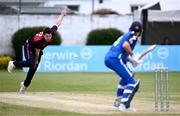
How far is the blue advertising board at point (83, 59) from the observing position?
3816cm

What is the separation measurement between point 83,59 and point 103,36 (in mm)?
7867

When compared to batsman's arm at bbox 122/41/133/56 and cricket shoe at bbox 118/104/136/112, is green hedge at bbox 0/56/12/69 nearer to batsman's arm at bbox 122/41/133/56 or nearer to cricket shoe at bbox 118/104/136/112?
cricket shoe at bbox 118/104/136/112

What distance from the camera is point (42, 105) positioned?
17.8 metres

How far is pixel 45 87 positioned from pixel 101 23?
2239cm

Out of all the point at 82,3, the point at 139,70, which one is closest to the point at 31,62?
the point at 139,70

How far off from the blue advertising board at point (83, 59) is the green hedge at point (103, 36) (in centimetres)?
721

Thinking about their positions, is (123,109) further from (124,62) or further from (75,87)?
(75,87)

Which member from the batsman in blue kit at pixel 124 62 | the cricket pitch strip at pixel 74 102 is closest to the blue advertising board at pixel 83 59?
the cricket pitch strip at pixel 74 102

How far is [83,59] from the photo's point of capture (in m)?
38.4

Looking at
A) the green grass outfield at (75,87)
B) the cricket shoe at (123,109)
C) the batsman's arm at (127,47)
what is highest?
the batsman's arm at (127,47)

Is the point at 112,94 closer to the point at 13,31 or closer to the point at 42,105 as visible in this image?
the point at 42,105

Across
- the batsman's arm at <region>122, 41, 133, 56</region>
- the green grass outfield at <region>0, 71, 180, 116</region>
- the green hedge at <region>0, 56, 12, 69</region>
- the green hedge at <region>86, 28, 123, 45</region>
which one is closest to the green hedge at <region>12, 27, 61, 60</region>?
the green hedge at <region>86, 28, 123, 45</region>

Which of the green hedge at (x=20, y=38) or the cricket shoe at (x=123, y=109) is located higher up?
the cricket shoe at (x=123, y=109)

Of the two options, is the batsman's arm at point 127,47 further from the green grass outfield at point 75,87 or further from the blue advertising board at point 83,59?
the blue advertising board at point 83,59
